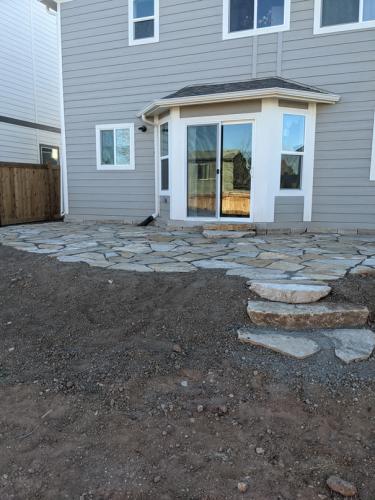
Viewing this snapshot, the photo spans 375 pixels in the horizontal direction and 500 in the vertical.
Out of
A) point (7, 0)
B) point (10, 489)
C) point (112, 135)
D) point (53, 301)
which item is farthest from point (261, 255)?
point (7, 0)

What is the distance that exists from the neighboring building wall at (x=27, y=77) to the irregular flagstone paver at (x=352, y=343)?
10.9 meters

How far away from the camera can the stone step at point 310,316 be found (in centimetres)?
304

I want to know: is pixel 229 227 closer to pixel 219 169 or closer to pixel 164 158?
pixel 219 169

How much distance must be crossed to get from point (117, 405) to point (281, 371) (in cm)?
106

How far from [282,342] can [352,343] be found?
494 millimetres

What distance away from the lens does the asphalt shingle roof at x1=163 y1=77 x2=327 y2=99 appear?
694 centimetres

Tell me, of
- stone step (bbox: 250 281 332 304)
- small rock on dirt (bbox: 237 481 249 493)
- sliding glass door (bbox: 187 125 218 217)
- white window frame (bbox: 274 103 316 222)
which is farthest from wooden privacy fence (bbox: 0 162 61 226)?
small rock on dirt (bbox: 237 481 249 493)

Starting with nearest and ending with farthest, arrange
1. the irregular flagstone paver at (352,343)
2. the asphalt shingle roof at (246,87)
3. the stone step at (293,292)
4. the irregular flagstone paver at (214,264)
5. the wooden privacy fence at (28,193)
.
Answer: the irregular flagstone paver at (352,343) → the stone step at (293,292) → the irregular flagstone paver at (214,264) → the asphalt shingle roof at (246,87) → the wooden privacy fence at (28,193)

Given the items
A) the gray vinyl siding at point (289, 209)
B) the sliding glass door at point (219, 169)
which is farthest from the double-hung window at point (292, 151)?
the sliding glass door at point (219, 169)

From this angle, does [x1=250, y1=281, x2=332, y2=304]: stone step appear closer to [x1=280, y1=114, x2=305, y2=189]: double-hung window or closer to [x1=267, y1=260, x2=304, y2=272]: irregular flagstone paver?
[x1=267, y1=260, x2=304, y2=272]: irregular flagstone paver

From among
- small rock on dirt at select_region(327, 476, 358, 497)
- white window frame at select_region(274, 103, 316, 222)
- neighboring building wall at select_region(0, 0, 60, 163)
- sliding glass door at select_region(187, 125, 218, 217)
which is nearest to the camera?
small rock on dirt at select_region(327, 476, 358, 497)

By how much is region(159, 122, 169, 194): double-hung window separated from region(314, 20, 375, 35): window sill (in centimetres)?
329

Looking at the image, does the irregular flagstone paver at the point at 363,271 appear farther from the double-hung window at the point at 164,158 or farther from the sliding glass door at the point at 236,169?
the double-hung window at the point at 164,158

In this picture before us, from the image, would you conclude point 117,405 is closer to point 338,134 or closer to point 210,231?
point 210,231
